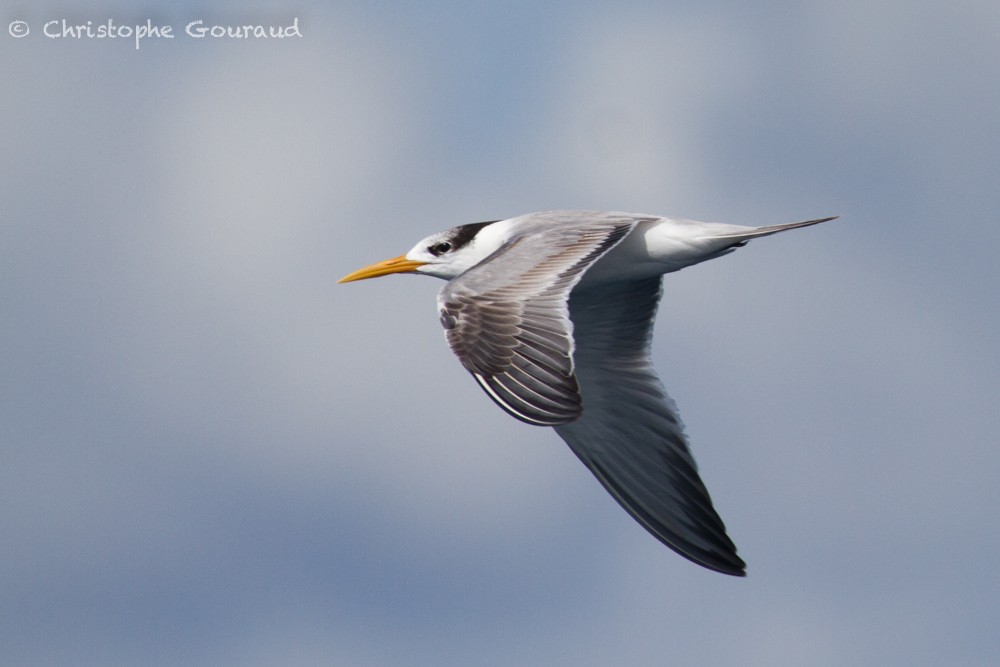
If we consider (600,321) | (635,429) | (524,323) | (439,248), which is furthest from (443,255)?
(524,323)

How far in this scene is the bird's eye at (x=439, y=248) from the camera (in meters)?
14.5

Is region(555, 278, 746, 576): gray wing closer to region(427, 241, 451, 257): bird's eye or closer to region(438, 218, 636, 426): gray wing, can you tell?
region(427, 241, 451, 257): bird's eye

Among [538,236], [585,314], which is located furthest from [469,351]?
[585,314]

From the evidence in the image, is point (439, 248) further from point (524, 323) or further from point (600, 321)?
point (524, 323)

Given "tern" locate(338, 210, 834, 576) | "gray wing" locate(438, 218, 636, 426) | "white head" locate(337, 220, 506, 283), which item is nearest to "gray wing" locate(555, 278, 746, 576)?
"tern" locate(338, 210, 834, 576)

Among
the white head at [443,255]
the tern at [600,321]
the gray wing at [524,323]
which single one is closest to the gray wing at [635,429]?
the tern at [600,321]

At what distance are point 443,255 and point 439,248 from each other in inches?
3.8

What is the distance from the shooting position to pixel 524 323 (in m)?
10.5

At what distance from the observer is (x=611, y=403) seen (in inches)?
567

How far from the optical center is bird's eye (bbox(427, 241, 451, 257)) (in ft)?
47.5

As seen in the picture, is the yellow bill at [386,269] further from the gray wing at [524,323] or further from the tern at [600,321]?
→ the gray wing at [524,323]

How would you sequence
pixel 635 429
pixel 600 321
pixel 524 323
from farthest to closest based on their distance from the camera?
1. pixel 600 321
2. pixel 635 429
3. pixel 524 323

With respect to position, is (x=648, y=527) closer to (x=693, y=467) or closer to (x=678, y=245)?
(x=693, y=467)

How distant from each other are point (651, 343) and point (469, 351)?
4.49m
